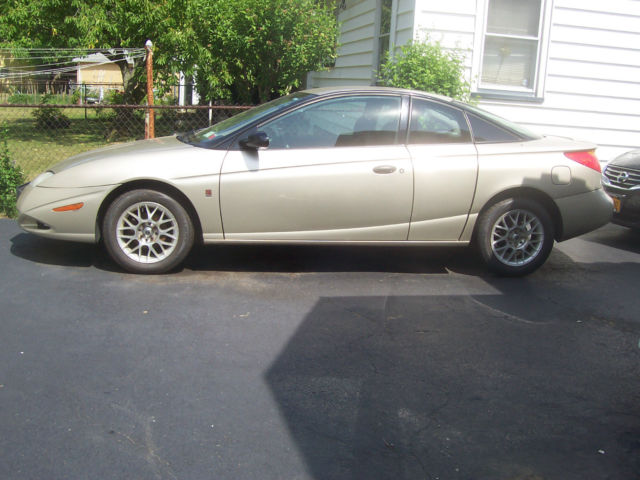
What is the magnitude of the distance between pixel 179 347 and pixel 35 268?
2.26 meters

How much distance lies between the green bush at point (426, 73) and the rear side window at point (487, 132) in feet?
7.69

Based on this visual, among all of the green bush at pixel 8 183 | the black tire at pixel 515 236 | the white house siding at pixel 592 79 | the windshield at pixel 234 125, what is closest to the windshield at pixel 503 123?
the black tire at pixel 515 236

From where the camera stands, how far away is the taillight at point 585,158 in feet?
20.8

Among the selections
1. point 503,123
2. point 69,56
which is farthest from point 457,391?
point 69,56

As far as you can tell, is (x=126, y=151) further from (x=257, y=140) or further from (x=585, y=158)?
(x=585, y=158)

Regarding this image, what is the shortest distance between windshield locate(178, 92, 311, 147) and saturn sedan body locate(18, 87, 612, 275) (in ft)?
0.07

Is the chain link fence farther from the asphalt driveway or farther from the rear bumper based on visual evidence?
the rear bumper

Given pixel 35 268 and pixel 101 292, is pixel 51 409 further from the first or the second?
pixel 35 268

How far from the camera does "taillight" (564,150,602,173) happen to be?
6.34 meters

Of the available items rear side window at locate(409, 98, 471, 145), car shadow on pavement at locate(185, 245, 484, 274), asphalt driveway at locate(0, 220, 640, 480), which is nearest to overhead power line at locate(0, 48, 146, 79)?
car shadow on pavement at locate(185, 245, 484, 274)

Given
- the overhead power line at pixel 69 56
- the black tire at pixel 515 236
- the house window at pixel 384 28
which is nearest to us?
the black tire at pixel 515 236

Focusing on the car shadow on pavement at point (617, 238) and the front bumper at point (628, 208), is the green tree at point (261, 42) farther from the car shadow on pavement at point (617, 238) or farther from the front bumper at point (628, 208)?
the front bumper at point (628, 208)

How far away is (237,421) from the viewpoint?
11.7ft

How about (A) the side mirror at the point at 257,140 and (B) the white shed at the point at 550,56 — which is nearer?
(A) the side mirror at the point at 257,140
